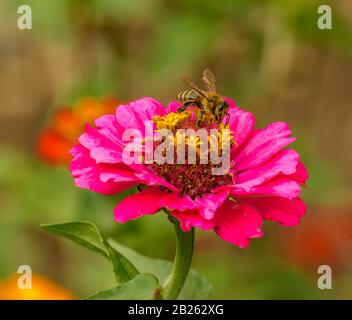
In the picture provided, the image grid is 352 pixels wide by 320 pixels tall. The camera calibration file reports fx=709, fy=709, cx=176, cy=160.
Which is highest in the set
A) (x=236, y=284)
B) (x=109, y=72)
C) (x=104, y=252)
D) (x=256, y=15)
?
(x=256, y=15)

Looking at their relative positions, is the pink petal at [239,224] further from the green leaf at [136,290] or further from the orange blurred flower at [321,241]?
the orange blurred flower at [321,241]

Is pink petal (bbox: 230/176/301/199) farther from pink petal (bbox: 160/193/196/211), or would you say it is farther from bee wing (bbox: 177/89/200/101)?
bee wing (bbox: 177/89/200/101)

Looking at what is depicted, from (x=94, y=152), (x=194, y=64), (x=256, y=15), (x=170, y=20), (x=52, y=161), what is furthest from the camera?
(x=194, y=64)

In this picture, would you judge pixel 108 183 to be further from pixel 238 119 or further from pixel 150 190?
pixel 238 119

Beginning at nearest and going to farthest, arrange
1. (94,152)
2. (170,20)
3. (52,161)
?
(94,152) < (52,161) < (170,20)

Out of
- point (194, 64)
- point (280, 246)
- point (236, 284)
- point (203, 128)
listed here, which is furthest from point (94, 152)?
point (194, 64)

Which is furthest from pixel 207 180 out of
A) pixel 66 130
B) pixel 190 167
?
pixel 66 130

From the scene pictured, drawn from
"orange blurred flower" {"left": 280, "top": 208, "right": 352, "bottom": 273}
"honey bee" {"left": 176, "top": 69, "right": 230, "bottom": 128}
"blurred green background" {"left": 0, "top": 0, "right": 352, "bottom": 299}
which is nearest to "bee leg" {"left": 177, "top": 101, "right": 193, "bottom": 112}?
"honey bee" {"left": 176, "top": 69, "right": 230, "bottom": 128}

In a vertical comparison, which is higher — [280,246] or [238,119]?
[238,119]

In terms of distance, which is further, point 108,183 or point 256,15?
point 256,15
